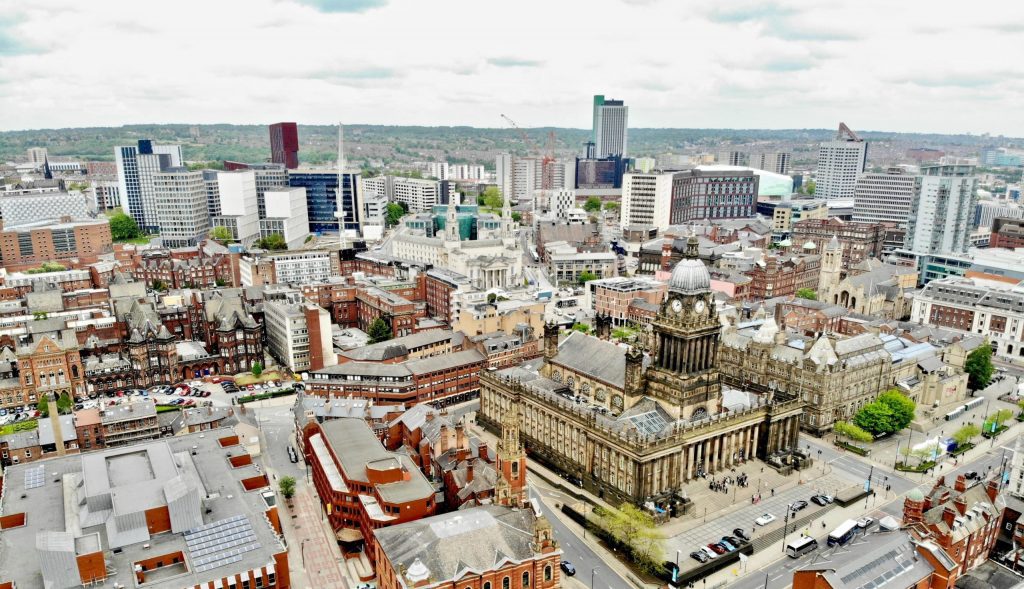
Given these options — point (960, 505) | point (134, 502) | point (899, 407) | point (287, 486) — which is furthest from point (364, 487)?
point (899, 407)

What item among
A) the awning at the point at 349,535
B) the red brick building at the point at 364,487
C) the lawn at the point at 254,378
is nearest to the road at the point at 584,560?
the red brick building at the point at 364,487

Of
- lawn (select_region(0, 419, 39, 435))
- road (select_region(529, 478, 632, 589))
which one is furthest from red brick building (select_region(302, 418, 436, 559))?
lawn (select_region(0, 419, 39, 435))

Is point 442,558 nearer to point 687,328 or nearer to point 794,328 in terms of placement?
point 687,328

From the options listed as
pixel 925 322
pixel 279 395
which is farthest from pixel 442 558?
pixel 925 322

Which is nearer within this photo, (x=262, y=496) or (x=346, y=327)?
(x=262, y=496)

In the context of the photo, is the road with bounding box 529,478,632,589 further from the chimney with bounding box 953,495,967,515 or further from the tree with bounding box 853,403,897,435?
the tree with bounding box 853,403,897,435

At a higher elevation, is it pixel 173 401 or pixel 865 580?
pixel 865 580

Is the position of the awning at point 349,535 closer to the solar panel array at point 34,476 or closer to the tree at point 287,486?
the tree at point 287,486
